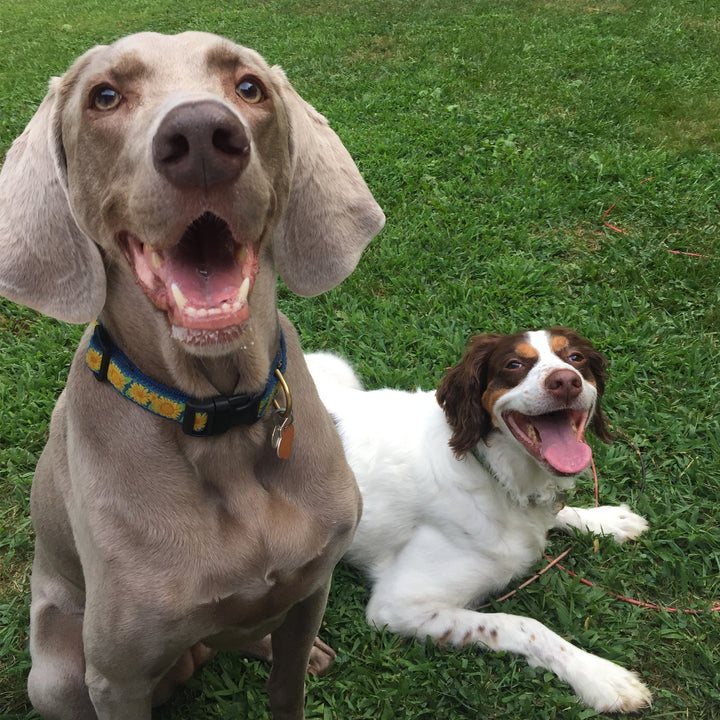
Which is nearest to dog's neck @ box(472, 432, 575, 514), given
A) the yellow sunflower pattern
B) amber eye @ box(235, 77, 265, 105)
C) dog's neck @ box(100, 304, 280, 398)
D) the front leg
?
the front leg

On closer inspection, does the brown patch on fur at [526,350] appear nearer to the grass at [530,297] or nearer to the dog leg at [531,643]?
the grass at [530,297]

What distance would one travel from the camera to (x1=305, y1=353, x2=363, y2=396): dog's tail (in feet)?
12.1

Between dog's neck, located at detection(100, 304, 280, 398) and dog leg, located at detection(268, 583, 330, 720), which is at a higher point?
dog's neck, located at detection(100, 304, 280, 398)

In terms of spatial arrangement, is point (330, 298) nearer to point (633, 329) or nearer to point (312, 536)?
point (633, 329)

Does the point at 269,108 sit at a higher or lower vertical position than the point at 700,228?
higher

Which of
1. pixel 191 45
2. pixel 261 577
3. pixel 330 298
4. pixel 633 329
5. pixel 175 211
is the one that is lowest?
pixel 330 298

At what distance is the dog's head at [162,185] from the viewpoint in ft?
4.58

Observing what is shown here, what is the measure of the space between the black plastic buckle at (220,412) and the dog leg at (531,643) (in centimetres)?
149

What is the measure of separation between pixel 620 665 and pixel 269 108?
243 centimetres

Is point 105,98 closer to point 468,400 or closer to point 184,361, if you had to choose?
point 184,361

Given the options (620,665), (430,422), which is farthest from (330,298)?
(620,665)

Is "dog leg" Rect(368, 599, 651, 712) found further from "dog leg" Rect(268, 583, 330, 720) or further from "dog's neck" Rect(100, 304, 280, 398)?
"dog's neck" Rect(100, 304, 280, 398)

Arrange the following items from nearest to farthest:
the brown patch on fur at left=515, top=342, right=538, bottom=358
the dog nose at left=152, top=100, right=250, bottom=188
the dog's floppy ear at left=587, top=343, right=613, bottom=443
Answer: the dog nose at left=152, top=100, right=250, bottom=188 < the brown patch on fur at left=515, top=342, right=538, bottom=358 < the dog's floppy ear at left=587, top=343, right=613, bottom=443

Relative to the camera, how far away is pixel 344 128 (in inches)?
268
